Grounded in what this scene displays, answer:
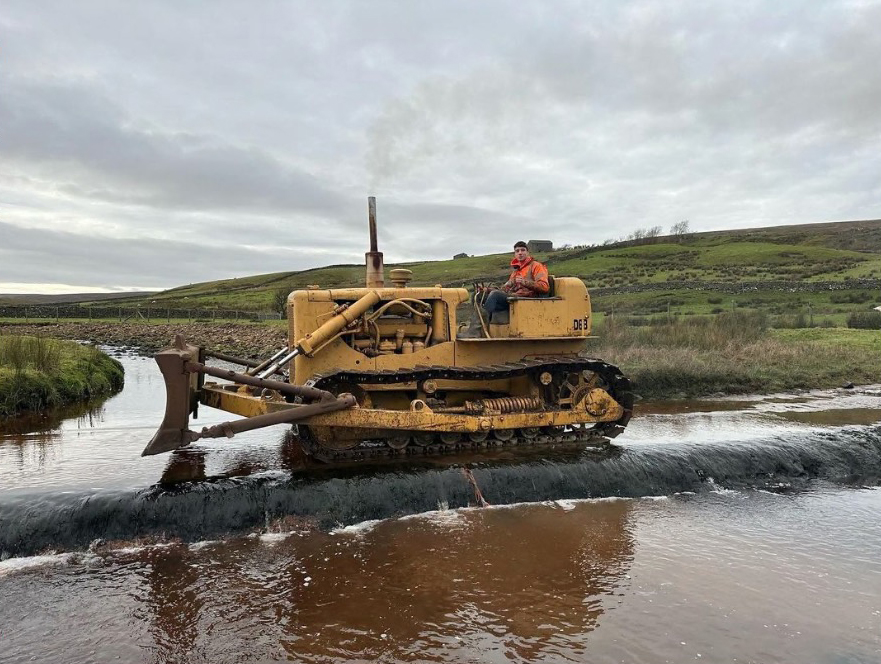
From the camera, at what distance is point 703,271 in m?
51.2

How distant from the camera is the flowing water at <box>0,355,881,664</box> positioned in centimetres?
459

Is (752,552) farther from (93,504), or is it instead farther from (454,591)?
(93,504)

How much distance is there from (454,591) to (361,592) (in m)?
0.78

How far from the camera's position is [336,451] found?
26.6ft

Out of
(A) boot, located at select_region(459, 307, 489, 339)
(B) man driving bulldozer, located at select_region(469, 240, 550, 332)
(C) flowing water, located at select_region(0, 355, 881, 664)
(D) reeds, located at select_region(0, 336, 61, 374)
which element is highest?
(B) man driving bulldozer, located at select_region(469, 240, 550, 332)

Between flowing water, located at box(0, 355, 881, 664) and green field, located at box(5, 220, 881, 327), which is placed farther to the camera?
green field, located at box(5, 220, 881, 327)

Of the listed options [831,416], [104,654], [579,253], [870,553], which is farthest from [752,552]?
[579,253]

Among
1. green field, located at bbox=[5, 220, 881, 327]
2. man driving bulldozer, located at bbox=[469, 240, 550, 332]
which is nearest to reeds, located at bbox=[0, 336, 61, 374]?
green field, located at bbox=[5, 220, 881, 327]

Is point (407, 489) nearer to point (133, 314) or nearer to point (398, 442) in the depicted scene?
point (398, 442)

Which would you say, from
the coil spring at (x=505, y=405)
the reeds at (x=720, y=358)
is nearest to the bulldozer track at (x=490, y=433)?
the coil spring at (x=505, y=405)

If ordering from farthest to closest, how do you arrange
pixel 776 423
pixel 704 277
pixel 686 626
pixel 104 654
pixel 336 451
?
1. pixel 704 277
2. pixel 776 423
3. pixel 336 451
4. pixel 686 626
5. pixel 104 654

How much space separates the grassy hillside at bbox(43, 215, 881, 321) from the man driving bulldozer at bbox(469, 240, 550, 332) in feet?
7.30

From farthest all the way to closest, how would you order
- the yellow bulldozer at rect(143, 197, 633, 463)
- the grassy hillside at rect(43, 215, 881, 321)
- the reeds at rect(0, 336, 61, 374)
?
the grassy hillside at rect(43, 215, 881, 321) < the reeds at rect(0, 336, 61, 374) < the yellow bulldozer at rect(143, 197, 633, 463)

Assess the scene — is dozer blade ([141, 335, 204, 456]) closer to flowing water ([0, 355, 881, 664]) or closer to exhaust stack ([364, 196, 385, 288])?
flowing water ([0, 355, 881, 664])
